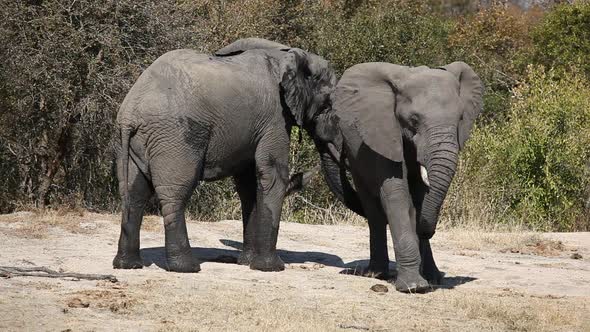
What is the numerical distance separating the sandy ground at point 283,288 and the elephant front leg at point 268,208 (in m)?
0.18

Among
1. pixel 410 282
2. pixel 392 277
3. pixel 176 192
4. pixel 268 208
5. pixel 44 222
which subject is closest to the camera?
pixel 410 282

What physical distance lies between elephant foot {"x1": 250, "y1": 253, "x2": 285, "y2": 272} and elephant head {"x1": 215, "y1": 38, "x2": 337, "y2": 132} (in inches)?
55.8

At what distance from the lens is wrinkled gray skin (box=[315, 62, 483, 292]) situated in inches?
413

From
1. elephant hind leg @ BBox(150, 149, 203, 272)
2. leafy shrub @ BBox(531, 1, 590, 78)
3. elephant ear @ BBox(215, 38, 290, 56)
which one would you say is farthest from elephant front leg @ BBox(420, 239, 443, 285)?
leafy shrub @ BBox(531, 1, 590, 78)

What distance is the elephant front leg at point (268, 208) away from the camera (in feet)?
40.0

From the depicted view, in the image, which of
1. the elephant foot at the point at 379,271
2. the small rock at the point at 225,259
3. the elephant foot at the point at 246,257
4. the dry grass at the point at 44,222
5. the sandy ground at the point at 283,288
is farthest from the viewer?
the dry grass at the point at 44,222

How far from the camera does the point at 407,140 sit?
1096cm

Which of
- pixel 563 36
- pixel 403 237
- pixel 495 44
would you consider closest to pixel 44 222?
pixel 403 237

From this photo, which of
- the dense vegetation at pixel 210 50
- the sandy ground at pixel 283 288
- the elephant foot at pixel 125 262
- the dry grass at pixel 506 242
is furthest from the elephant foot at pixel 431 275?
the dense vegetation at pixel 210 50

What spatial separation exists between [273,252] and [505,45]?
2244 cm

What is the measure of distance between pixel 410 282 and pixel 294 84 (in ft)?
8.61

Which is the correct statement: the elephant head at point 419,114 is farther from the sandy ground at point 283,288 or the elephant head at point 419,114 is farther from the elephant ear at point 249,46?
the elephant ear at point 249,46

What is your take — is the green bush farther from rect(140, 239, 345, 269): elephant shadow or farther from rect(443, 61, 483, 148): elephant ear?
rect(443, 61, 483, 148): elephant ear

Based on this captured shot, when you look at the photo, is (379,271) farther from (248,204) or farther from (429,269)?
(248,204)
